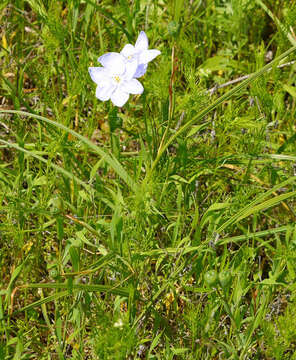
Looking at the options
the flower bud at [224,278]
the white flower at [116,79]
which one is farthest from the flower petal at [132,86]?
the flower bud at [224,278]

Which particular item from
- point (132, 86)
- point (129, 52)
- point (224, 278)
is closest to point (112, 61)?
point (129, 52)

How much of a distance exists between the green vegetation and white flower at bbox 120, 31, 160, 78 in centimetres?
8

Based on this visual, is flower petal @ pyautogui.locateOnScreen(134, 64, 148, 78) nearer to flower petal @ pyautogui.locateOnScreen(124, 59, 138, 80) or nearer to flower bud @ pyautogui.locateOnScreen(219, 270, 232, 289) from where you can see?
flower petal @ pyautogui.locateOnScreen(124, 59, 138, 80)

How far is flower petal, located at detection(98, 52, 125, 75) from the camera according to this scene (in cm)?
174

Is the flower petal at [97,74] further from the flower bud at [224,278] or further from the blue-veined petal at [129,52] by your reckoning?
the flower bud at [224,278]

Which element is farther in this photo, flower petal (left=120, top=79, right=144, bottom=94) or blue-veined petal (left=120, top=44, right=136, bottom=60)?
blue-veined petal (left=120, top=44, right=136, bottom=60)

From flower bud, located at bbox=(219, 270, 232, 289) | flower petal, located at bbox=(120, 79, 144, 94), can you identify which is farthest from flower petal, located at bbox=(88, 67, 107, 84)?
flower bud, located at bbox=(219, 270, 232, 289)

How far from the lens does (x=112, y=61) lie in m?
1.77

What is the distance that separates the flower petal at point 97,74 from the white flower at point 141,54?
0.09m

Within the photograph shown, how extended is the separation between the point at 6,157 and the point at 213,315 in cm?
119

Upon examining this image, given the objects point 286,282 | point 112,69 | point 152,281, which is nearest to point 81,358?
point 152,281

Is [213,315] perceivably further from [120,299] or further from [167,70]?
[167,70]

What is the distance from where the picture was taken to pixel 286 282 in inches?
69.7

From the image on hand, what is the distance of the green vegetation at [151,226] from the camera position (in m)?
1.63
